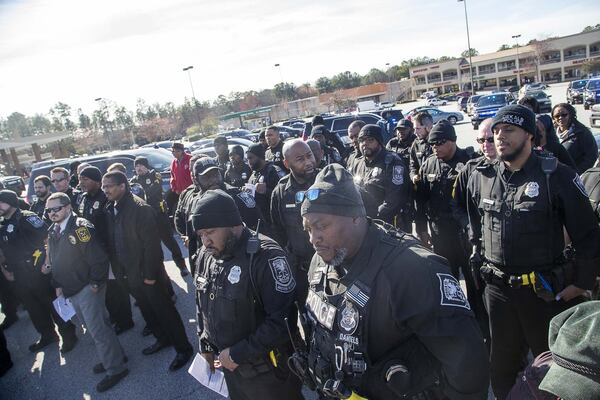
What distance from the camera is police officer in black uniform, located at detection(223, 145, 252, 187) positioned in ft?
20.4

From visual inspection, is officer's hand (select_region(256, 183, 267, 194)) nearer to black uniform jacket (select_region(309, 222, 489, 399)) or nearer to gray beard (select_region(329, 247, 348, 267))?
gray beard (select_region(329, 247, 348, 267))

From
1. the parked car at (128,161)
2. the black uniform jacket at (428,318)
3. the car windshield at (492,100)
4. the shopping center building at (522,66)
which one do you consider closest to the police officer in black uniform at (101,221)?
the black uniform jacket at (428,318)

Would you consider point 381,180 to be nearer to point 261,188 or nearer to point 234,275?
point 261,188

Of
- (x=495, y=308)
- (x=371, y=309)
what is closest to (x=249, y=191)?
(x=495, y=308)

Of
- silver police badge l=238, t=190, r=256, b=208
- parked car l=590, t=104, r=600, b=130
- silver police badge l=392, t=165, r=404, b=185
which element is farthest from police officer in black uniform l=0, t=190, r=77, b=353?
parked car l=590, t=104, r=600, b=130

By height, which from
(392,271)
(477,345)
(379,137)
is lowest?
(477,345)

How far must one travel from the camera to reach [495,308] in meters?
2.70

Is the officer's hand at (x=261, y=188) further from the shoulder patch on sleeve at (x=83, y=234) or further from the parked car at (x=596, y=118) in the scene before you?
the parked car at (x=596, y=118)

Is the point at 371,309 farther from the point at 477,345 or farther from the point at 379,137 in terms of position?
the point at 379,137

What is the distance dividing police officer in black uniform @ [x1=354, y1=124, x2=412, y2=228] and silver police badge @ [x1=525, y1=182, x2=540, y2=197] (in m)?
1.71

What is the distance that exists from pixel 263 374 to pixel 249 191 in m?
2.78

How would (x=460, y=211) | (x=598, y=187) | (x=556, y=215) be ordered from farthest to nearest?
(x=460, y=211)
(x=598, y=187)
(x=556, y=215)

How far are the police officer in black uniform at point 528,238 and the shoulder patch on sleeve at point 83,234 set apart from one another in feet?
12.7

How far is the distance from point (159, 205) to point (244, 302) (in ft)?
16.5
